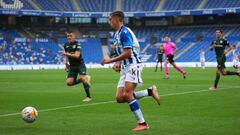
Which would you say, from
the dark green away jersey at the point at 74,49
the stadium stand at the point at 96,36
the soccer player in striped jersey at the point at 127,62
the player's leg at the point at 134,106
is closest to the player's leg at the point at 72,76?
the dark green away jersey at the point at 74,49

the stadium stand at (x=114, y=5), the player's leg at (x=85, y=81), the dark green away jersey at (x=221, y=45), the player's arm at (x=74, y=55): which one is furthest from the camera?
the stadium stand at (x=114, y=5)

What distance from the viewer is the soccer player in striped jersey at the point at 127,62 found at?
9.56m

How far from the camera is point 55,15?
68.1 meters

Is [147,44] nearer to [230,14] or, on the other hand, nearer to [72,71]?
[230,14]

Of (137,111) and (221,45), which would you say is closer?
(137,111)

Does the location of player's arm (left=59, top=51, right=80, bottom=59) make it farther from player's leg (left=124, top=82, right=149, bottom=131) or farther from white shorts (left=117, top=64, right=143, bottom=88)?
player's leg (left=124, top=82, right=149, bottom=131)

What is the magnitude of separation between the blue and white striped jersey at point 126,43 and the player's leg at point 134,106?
45 cm

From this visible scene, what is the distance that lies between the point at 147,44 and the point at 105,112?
2288 inches

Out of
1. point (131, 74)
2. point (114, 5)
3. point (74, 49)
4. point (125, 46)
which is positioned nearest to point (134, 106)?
point (131, 74)

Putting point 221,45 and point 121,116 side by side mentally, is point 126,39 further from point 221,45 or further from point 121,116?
point 221,45

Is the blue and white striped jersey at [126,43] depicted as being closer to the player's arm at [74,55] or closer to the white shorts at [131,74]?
the white shorts at [131,74]

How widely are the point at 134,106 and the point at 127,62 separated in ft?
2.82

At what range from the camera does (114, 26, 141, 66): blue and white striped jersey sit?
961 centimetres

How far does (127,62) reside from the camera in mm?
9812
